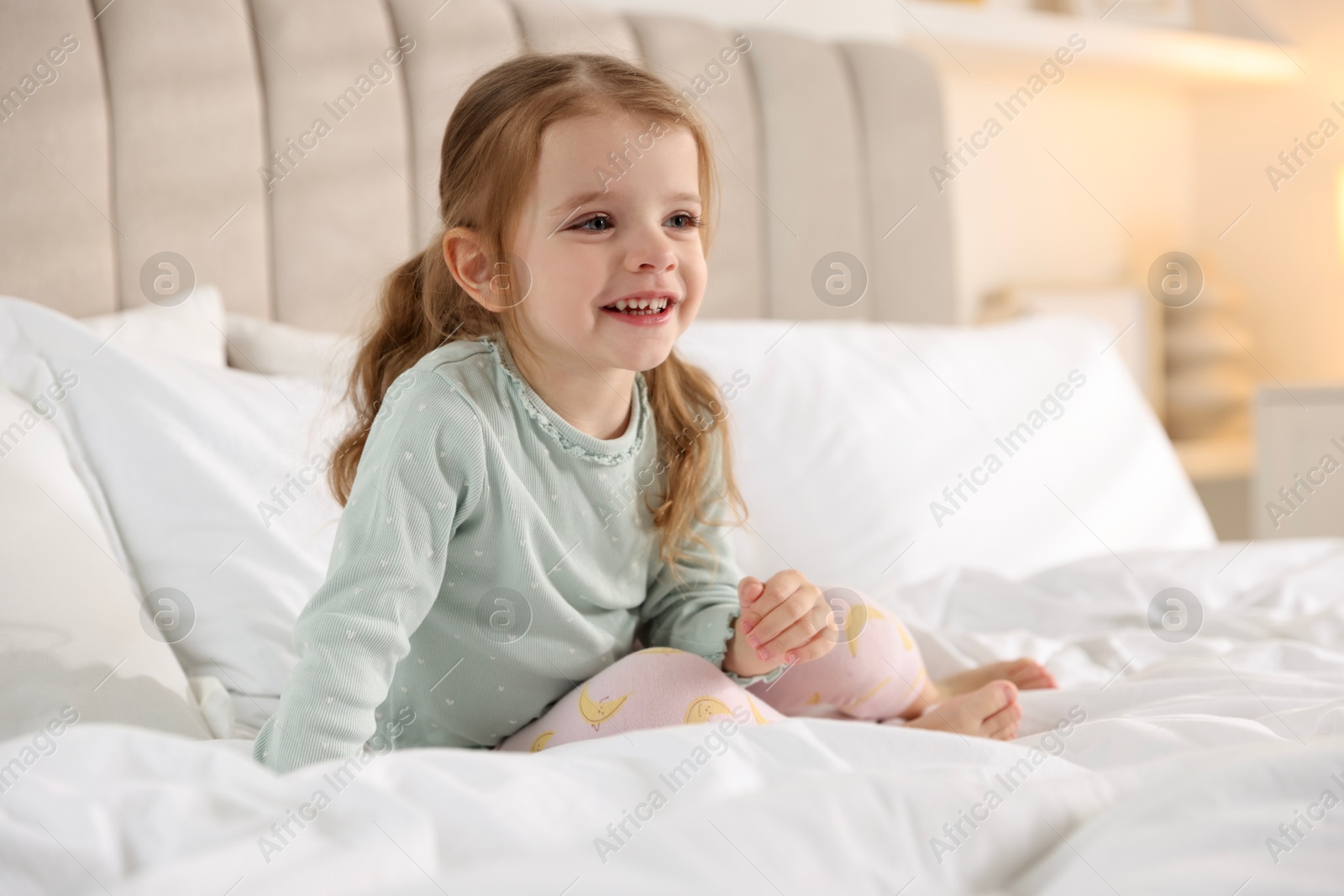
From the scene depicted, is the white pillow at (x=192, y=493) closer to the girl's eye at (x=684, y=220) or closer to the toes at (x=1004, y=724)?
the girl's eye at (x=684, y=220)

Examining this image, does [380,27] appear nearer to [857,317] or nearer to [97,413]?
[97,413]

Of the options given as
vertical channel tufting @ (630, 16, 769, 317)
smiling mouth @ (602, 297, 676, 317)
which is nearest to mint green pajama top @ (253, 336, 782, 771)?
smiling mouth @ (602, 297, 676, 317)

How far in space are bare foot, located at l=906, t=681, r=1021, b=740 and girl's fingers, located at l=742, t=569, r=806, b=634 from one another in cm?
19

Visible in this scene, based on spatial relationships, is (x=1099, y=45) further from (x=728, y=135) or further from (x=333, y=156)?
(x=333, y=156)

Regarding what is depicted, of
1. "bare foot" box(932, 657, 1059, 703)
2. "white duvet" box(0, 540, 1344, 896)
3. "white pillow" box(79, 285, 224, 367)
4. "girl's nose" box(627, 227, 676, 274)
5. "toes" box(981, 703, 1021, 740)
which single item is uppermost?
"girl's nose" box(627, 227, 676, 274)

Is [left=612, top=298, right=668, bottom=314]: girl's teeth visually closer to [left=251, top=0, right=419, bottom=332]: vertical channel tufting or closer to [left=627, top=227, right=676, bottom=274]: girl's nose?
[left=627, top=227, right=676, bottom=274]: girl's nose

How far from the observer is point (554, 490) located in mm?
870

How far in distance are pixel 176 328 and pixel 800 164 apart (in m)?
0.99

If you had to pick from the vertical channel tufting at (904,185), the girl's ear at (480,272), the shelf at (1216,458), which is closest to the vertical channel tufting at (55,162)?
the girl's ear at (480,272)

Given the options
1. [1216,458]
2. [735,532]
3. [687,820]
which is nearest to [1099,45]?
[1216,458]

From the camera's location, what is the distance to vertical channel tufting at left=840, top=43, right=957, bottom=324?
1867mm

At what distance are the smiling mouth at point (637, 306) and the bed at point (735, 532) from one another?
0.32 m

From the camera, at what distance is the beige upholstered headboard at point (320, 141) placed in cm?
124

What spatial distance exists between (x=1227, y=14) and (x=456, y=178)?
8.54 feet
